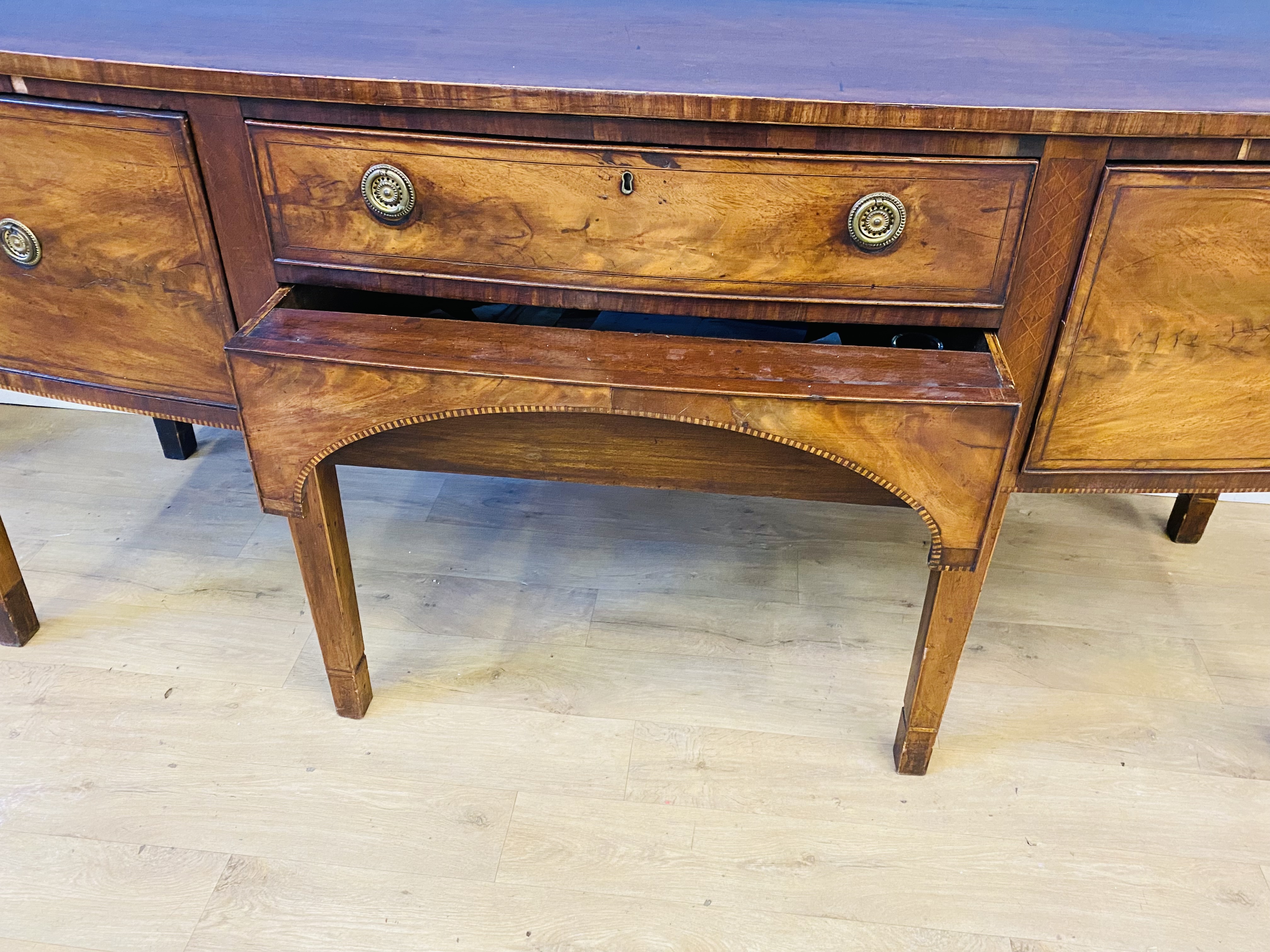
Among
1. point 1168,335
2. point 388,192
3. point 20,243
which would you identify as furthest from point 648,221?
point 20,243

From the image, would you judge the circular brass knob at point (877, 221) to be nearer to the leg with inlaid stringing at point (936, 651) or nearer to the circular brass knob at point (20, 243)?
the leg with inlaid stringing at point (936, 651)

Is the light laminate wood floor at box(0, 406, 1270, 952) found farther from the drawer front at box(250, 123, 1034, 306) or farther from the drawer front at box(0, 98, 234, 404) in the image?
the drawer front at box(250, 123, 1034, 306)

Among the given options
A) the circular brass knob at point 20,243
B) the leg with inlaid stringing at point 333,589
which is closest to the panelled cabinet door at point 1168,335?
the leg with inlaid stringing at point 333,589

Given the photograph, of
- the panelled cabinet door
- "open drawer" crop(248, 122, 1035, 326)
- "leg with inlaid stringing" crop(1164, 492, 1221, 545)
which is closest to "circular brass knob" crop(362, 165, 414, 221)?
"open drawer" crop(248, 122, 1035, 326)

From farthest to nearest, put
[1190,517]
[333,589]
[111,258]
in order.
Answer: [1190,517] < [333,589] < [111,258]

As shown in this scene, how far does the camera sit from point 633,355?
2.56 feet

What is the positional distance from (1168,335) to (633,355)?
1.39 feet

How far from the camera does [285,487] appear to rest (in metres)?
0.87

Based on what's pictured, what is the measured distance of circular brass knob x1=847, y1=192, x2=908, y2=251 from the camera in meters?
0.74

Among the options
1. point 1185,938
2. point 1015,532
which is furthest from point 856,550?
point 1185,938

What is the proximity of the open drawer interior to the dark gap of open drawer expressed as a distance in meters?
0.10

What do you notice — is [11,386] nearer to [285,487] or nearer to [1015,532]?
[285,487]

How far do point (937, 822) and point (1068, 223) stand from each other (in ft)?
1.94

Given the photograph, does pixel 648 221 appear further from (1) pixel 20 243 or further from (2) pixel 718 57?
(1) pixel 20 243
